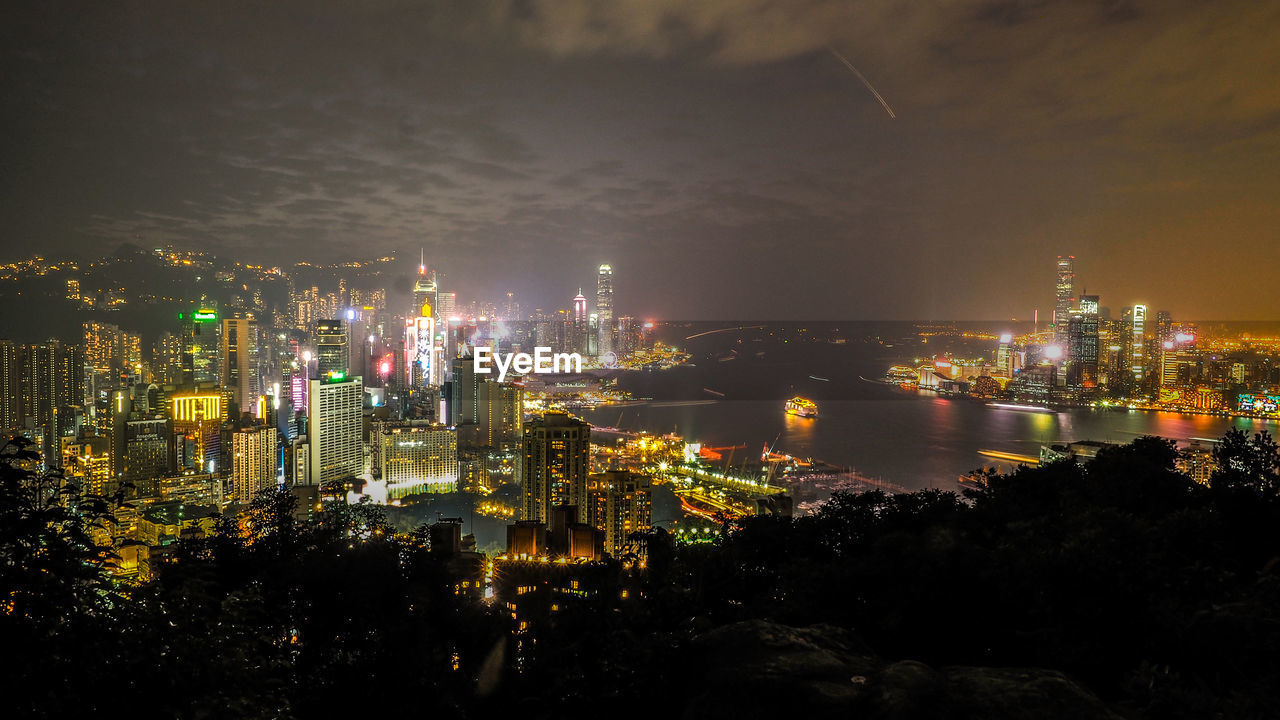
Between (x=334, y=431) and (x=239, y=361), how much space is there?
22.6 ft

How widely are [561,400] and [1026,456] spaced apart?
51.4 feet

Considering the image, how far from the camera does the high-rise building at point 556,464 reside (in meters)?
10.9

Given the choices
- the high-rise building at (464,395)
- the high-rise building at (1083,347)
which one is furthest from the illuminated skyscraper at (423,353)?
the high-rise building at (1083,347)

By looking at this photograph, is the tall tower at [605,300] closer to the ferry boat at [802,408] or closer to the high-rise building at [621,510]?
the ferry boat at [802,408]

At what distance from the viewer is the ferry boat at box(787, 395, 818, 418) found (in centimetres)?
2094

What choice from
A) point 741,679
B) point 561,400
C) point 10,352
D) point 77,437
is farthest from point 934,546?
point 561,400

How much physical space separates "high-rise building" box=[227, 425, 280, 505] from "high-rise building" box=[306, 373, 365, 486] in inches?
49.2

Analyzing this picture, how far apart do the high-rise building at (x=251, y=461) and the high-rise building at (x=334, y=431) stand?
4.10ft

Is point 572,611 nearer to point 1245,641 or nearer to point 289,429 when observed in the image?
point 1245,641

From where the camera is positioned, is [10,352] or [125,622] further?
[10,352]

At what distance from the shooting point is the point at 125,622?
143 centimetres

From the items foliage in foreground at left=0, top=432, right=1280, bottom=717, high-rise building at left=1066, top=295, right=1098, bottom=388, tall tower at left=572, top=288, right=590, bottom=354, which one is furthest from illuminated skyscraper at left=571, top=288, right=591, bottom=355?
foliage in foreground at left=0, top=432, right=1280, bottom=717

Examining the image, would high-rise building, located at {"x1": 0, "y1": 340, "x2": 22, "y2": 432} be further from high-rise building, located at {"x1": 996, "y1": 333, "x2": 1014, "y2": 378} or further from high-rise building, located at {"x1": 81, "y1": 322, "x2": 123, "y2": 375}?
high-rise building, located at {"x1": 996, "y1": 333, "x2": 1014, "y2": 378}

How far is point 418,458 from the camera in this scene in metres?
16.5
